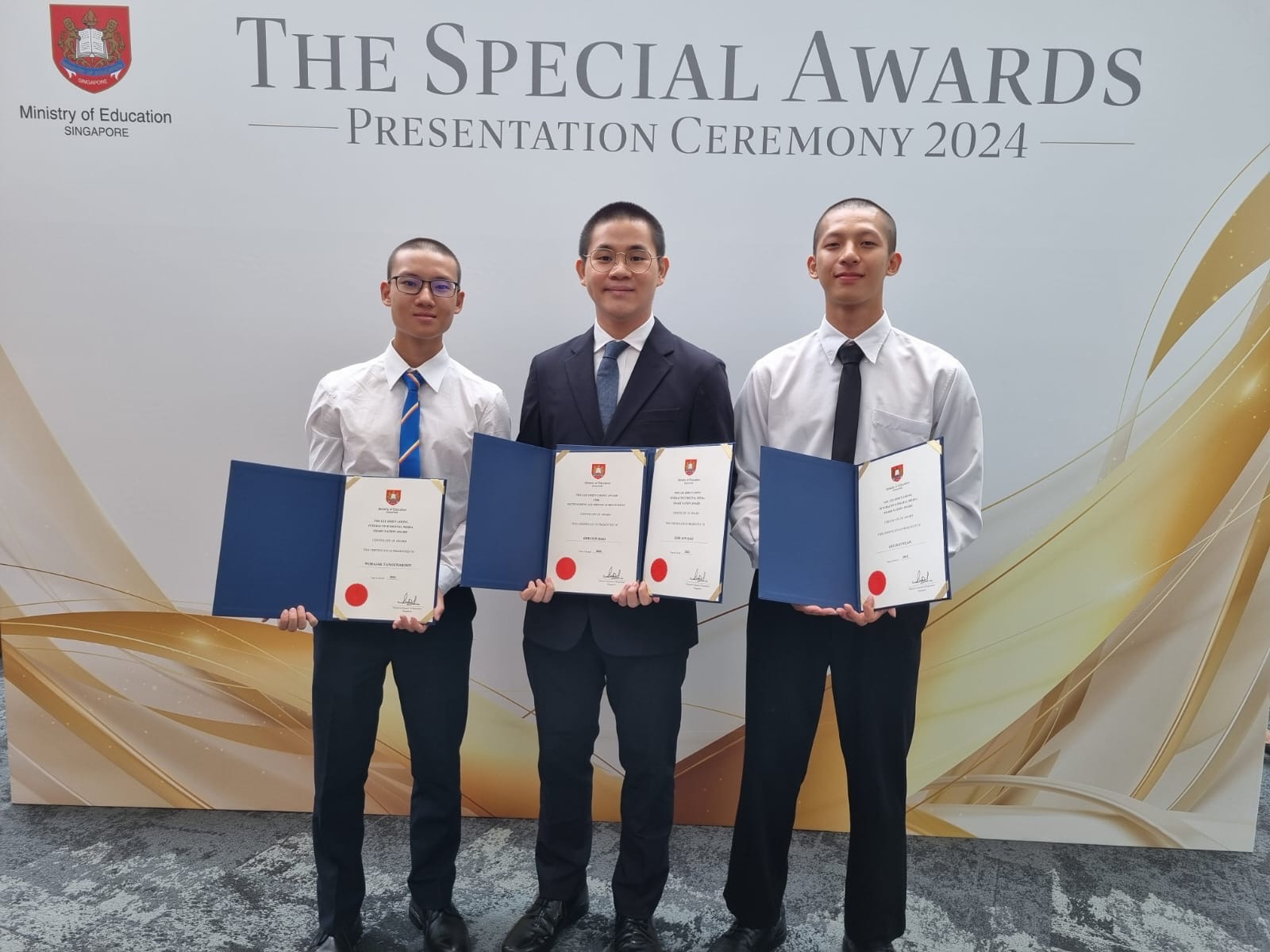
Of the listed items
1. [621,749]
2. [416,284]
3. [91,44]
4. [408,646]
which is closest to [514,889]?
[621,749]

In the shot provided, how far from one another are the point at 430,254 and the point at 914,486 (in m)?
1.36

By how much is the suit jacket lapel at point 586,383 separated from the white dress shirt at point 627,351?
0.02m

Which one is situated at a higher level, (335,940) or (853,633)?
(853,633)

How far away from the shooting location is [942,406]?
6.82 ft

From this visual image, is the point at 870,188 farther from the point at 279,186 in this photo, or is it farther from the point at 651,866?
the point at 651,866

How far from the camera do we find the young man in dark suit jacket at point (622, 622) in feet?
6.79

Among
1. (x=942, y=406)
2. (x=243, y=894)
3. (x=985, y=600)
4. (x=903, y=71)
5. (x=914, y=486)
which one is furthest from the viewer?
(x=985, y=600)

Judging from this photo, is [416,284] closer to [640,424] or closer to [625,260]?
[625,260]

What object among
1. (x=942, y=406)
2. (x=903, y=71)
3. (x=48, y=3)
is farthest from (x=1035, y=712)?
(x=48, y=3)

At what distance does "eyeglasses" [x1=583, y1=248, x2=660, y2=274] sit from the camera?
6.87 ft

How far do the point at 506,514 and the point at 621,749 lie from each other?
0.71m

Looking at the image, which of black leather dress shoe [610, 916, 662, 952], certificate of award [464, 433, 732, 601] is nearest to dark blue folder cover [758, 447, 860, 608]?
certificate of award [464, 433, 732, 601]

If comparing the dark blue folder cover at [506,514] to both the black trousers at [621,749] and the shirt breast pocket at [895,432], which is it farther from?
the shirt breast pocket at [895,432]

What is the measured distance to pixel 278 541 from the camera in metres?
1.98
